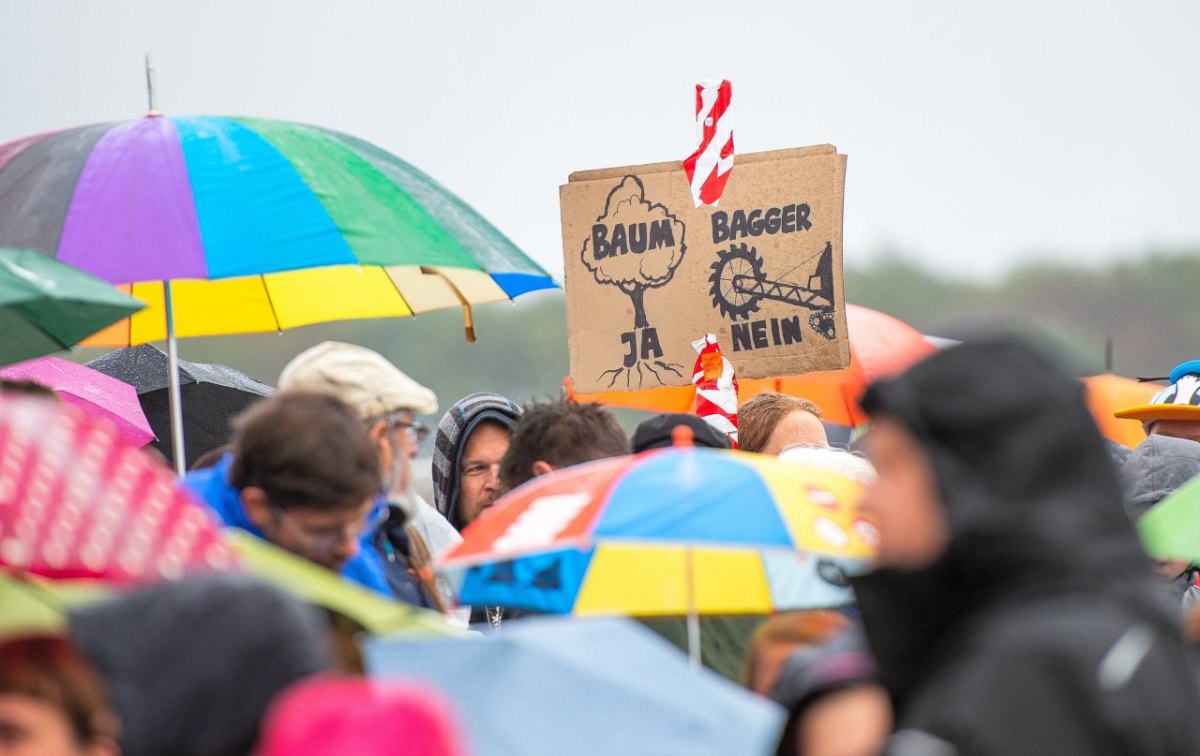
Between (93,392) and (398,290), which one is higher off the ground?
(398,290)

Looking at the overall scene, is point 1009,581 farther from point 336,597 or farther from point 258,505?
point 258,505

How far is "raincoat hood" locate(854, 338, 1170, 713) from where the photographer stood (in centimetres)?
208

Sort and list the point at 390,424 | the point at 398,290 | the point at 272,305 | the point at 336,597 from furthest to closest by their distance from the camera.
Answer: the point at 272,305
the point at 398,290
the point at 390,424
the point at 336,597

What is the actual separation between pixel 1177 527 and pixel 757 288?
2.88 m

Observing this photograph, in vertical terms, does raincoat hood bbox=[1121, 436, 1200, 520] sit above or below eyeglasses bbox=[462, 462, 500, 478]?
below

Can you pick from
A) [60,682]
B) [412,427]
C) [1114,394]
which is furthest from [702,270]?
[1114,394]

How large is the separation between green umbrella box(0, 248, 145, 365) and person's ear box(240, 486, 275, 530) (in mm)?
636

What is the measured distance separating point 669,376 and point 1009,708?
14.6 feet

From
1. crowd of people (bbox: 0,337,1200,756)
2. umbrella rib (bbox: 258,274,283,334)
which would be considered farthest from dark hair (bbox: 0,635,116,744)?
umbrella rib (bbox: 258,274,283,334)

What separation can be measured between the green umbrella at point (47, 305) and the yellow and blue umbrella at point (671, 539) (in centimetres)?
91

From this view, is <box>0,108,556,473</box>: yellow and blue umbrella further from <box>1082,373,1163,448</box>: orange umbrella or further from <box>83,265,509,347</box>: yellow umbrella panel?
<box>1082,373,1163,448</box>: orange umbrella

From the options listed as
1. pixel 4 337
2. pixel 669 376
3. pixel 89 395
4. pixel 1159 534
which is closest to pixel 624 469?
pixel 1159 534

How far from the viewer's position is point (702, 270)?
21.3 feet

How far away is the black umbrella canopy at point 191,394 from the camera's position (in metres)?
8.25
